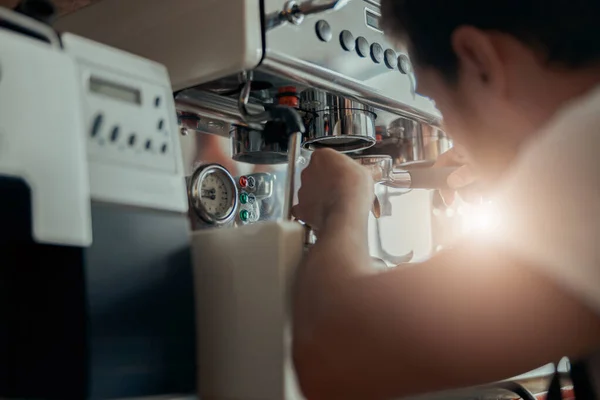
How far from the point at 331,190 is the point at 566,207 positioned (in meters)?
0.25

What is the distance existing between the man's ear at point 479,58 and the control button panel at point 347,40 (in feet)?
0.90

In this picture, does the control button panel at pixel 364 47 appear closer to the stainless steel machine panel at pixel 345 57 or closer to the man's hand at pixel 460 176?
the stainless steel machine panel at pixel 345 57

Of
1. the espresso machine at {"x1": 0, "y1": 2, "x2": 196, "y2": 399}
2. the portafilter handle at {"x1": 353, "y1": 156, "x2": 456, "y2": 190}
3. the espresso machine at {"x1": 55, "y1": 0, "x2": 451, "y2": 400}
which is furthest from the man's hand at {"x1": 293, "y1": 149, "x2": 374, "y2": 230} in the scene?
the portafilter handle at {"x1": 353, "y1": 156, "x2": 456, "y2": 190}

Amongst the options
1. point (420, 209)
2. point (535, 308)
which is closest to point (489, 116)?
point (535, 308)

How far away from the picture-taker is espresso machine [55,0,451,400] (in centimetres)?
55

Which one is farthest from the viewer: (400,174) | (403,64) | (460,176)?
(400,174)

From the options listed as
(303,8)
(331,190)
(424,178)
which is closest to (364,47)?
(303,8)

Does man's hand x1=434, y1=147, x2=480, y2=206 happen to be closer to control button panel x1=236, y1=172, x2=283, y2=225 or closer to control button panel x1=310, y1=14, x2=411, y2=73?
control button panel x1=310, y1=14, x2=411, y2=73

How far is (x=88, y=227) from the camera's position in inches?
18.6

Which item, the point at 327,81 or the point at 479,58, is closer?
the point at 479,58

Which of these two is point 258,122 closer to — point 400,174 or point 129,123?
point 129,123

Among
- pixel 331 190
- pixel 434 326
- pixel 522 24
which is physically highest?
pixel 522 24

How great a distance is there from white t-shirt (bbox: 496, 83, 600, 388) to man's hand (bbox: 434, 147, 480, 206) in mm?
481

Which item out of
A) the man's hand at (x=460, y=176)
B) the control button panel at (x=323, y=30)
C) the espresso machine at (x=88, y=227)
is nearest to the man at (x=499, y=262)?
the espresso machine at (x=88, y=227)
